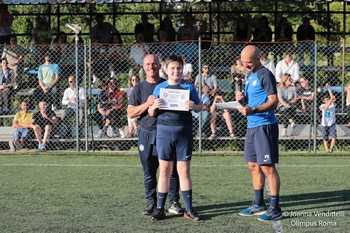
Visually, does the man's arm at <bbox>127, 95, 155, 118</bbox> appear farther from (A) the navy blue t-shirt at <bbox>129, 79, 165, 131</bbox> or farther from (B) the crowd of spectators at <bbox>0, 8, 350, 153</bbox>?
(B) the crowd of spectators at <bbox>0, 8, 350, 153</bbox>

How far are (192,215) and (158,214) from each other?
37 cm

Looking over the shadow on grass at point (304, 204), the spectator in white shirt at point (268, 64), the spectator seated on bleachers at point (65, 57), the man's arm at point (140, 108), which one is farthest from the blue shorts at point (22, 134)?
the man's arm at point (140, 108)

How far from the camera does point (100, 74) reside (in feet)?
56.2

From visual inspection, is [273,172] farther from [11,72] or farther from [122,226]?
[11,72]

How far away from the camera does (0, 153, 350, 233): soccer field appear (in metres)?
7.84

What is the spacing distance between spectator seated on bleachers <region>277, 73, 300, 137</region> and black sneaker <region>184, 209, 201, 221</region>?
797cm

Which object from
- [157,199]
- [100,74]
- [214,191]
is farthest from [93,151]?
[157,199]

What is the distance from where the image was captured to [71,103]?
16.1 m

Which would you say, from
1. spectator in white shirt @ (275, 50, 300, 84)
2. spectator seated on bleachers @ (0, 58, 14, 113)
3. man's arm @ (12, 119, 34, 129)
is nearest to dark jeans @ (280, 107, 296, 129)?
spectator in white shirt @ (275, 50, 300, 84)

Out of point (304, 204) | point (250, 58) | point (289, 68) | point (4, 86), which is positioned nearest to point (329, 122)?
point (289, 68)

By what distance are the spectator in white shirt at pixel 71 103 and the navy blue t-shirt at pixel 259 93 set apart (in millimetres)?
8225

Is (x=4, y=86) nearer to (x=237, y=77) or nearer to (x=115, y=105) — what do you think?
(x=115, y=105)

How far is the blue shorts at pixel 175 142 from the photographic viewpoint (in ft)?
26.2

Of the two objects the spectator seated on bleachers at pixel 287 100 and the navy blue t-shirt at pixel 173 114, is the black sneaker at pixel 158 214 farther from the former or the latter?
the spectator seated on bleachers at pixel 287 100
